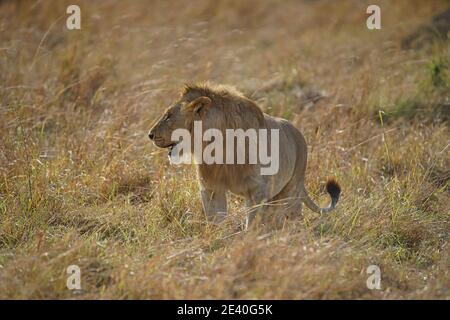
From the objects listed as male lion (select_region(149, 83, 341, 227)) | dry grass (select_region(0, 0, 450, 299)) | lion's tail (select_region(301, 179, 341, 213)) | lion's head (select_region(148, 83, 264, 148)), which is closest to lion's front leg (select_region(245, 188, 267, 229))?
male lion (select_region(149, 83, 341, 227))

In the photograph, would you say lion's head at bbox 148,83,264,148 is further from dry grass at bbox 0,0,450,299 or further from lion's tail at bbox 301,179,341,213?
lion's tail at bbox 301,179,341,213

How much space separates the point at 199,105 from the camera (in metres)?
4.49

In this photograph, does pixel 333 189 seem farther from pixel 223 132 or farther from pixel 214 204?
pixel 223 132

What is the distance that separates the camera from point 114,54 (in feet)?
29.2

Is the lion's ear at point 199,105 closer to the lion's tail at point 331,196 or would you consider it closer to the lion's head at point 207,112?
the lion's head at point 207,112

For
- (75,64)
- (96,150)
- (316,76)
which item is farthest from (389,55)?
(96,150)

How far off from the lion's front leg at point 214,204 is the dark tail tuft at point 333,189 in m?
0.80

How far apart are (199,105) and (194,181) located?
3.37 ft

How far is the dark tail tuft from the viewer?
5.06 meters

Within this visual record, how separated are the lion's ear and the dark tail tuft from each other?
1.13 metres

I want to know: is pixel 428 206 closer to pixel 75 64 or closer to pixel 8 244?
pixel 8 244

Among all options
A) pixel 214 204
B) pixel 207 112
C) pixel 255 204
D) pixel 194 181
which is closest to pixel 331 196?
pixel 255 204
